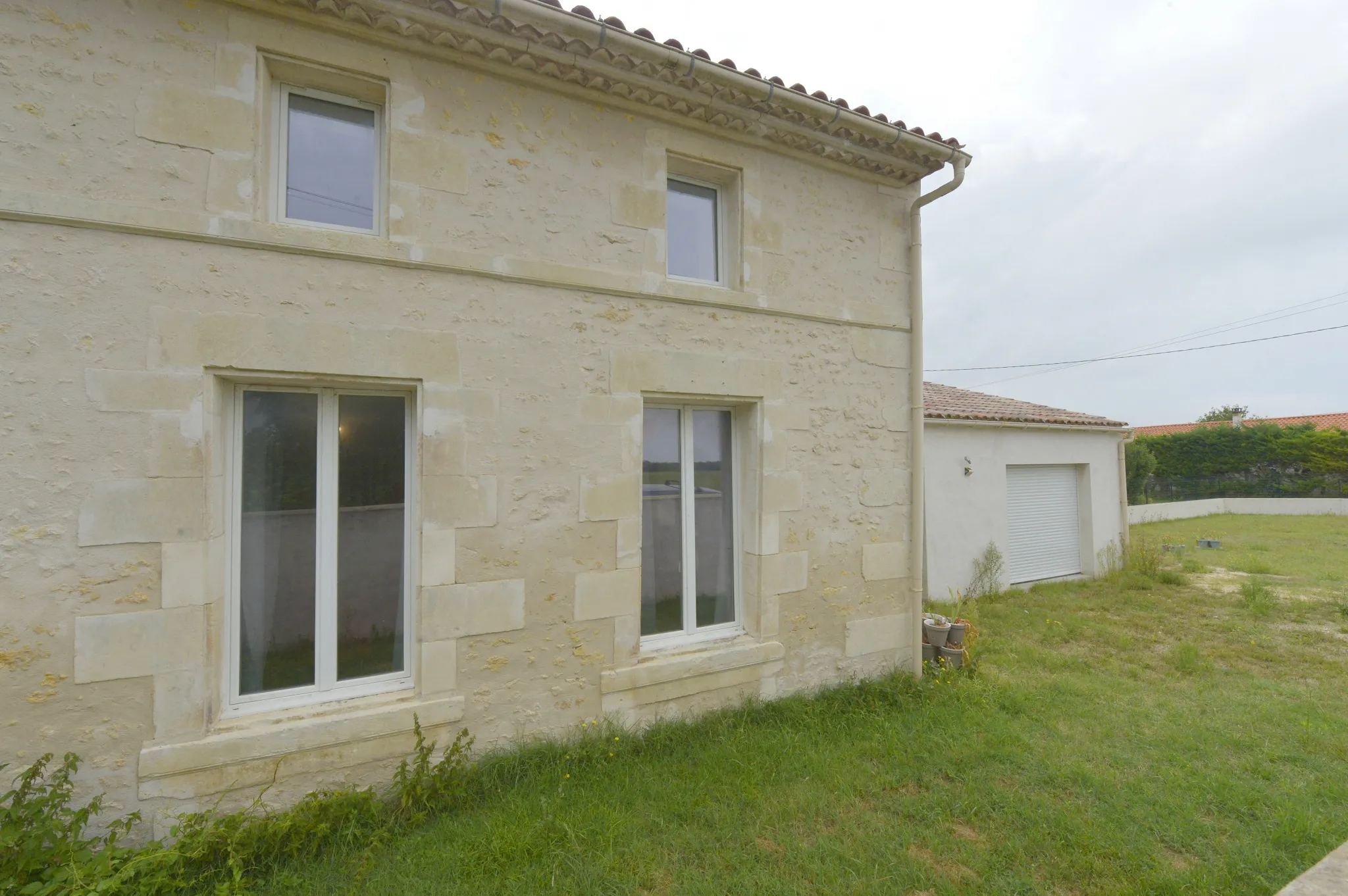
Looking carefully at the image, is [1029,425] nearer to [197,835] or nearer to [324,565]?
[324,565]

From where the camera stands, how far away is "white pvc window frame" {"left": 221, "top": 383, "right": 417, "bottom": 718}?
111 inches

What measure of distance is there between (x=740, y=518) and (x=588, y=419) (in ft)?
4.67

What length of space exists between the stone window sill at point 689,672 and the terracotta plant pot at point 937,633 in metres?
1.77

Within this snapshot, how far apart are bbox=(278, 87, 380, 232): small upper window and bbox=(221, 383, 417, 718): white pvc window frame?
99cm

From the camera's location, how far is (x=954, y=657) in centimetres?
486

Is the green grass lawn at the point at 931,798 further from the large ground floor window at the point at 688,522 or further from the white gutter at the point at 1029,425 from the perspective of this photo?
the white gutter at the point at 1029,425

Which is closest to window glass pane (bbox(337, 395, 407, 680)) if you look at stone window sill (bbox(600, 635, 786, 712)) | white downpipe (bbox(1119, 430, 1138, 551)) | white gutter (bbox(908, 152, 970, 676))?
stone window sill (bbox(600, 635, 786, 712))

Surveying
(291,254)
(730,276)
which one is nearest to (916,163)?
(730,276)

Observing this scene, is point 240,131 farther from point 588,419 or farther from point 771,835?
point 771,835

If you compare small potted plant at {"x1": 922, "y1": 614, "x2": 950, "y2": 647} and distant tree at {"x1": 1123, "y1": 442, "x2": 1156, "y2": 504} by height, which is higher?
distant tree at {"x1": 1123, "y1": 442, "x2": 1156, "y2": 504}

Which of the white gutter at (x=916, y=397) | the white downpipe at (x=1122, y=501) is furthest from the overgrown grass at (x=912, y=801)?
the white downpipe at (x=1122, y=501)

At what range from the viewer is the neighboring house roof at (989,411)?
8.23m

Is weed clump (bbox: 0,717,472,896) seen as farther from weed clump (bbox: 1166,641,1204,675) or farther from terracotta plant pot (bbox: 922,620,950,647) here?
weed clump (bbox: 1166,641,1204,675)

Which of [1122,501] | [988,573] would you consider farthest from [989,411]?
[1122,501]
